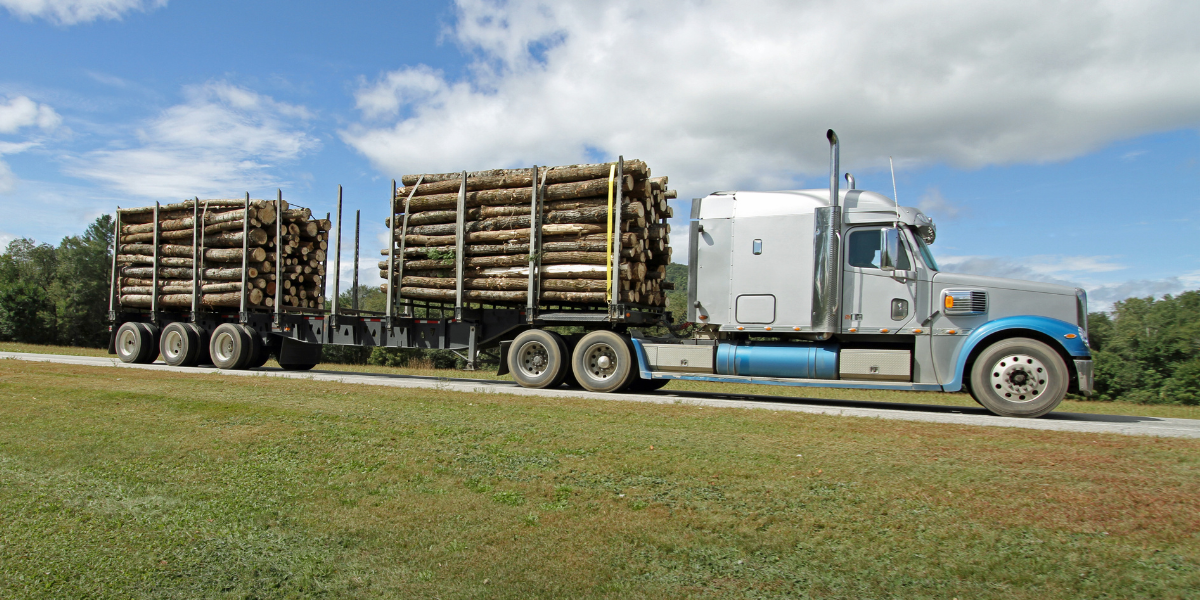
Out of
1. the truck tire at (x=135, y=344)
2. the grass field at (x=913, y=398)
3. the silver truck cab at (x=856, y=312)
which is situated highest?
the silver truck cab at (x=856, y=312)

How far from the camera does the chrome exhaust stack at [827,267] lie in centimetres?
1245

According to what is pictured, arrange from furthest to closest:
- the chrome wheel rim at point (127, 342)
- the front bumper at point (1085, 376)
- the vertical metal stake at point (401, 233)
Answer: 1. the chrome wheel rim at point (127, 342)
2. the vertical metal stake at point (401, 233)
3. the front bumper at point (1085, 376)

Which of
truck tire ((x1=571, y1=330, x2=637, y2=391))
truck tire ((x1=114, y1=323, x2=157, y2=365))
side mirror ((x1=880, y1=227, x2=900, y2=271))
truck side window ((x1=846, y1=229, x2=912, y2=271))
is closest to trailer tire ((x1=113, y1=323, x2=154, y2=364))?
truck tire ((x1=114, y1=323, x2=157, y2=365))

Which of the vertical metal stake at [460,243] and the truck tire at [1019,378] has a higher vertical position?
the vertical metal stake at [460,243]

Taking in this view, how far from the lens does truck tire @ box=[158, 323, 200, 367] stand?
19.6m

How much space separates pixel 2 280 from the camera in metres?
63.8

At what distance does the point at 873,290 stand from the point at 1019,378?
245 cm

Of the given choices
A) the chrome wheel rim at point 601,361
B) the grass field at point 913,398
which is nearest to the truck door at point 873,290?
the grass field at point 913,398

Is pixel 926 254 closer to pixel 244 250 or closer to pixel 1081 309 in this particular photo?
pixel 1081 309

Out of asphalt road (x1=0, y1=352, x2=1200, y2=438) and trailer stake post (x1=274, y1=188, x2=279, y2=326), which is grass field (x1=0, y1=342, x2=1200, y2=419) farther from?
trailer stake post (x1=274, y1=188, x2=279, y2=326)

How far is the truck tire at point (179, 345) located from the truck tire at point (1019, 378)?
18.1 meters

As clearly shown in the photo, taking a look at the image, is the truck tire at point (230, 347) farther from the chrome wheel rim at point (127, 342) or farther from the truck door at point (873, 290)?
the truck door at point (873, 290)

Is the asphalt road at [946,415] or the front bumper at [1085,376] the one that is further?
the front bumper at [1085,376]

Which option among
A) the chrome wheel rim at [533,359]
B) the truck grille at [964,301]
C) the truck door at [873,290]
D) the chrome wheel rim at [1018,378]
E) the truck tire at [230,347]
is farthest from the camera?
the truck tire at [230,347]
